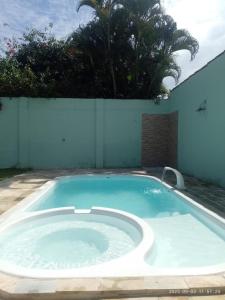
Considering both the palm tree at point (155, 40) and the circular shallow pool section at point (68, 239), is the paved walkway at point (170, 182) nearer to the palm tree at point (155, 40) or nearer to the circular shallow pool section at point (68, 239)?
the circular shallow pool section at point (68, 239)

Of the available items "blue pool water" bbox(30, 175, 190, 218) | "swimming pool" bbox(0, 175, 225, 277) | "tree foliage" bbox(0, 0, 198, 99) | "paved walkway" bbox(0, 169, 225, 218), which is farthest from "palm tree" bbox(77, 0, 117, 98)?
"swimming pool" bbox(0, 175, 225, 277)

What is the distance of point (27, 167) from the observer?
46.3 ft

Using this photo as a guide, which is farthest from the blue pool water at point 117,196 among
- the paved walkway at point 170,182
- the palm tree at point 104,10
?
the palm tree at point 104,10

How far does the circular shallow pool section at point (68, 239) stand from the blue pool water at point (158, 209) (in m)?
0.51

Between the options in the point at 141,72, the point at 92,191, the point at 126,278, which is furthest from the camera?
the point at 141,72

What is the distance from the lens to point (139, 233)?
→ 485 centimetres

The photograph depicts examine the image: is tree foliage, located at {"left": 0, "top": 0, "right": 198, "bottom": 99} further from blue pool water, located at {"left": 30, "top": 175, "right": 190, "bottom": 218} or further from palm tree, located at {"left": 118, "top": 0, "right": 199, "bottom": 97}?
blue pool water, located at {"left": 30, "top": 175, "right": 190, "bottom": 218}

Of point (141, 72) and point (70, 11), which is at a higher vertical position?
point (70, 11)

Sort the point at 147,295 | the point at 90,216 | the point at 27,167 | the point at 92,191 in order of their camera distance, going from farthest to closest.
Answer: the point at 27,167 < the point at 92,191 < the point at 90,216 < the point at 147,295

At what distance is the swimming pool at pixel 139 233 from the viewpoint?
3.52 meters

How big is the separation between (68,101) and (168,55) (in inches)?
192

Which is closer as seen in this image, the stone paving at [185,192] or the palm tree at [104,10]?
the stone paving at [185,192]

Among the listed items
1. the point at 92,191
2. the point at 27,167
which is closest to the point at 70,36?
the point at 27,167

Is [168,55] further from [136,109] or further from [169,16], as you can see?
[136,109]
